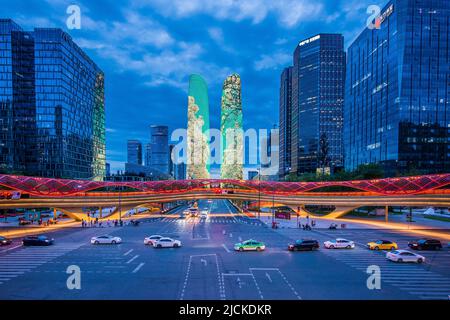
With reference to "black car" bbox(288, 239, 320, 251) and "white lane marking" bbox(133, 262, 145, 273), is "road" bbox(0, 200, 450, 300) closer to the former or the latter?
"white lane marking" bbox(133, 262, 145, 273)

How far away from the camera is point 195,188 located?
73188 mm

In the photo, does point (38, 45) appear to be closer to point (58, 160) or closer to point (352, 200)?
point (58, 160)

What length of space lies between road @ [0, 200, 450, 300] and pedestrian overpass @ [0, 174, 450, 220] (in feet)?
79.2

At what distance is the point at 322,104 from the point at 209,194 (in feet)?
471

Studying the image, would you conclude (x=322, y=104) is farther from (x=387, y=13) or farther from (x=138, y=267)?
(x=138, y=267)

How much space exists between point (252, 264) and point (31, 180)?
2054 inches

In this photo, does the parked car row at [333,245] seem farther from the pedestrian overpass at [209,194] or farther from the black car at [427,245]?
the pedestrian overpass at [209,194]

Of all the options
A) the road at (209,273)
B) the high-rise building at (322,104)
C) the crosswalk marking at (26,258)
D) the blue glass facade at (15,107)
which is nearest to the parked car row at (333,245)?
the road at (209,273)

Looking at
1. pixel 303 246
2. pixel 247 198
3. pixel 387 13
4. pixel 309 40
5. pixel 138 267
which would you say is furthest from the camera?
pixel 309 40

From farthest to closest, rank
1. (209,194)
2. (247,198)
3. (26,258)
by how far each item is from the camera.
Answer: (209,194) < (247,198) < (26,258)

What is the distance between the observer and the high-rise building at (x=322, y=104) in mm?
180000

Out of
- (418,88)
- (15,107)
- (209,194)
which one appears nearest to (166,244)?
(209,194)

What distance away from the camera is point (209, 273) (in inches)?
833
